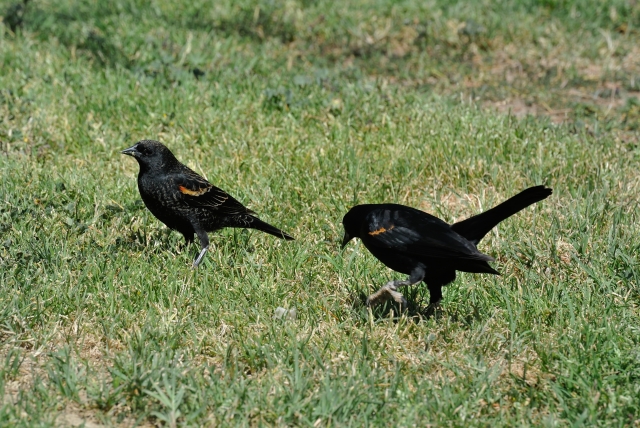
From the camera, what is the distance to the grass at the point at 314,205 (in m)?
4.46

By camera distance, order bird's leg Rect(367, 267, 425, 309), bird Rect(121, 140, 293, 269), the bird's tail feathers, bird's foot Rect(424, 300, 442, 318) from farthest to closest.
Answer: bird Rect(121, 140, 293, 269), bird's foot Rect(424, 300, 442, 318), bird's leg Rect(367, 267, 425, 309), the bird's tail feathers

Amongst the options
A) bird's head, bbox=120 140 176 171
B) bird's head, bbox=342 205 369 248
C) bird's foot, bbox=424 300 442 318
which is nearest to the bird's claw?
bird's foot, bbox=424 300 442 318

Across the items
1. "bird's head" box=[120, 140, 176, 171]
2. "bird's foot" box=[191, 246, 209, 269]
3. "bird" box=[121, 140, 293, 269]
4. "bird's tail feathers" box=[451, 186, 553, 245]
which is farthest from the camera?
"bird's head" box=[120, 140, 176, 171]

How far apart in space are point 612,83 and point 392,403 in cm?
670

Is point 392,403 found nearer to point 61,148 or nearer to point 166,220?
point 166,220

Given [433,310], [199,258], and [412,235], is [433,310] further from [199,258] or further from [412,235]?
[199,258]

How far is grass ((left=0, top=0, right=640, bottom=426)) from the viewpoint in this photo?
446 centimetres

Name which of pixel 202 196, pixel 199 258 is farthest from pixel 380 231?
pixel 202 196

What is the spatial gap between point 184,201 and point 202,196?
0.47 ft

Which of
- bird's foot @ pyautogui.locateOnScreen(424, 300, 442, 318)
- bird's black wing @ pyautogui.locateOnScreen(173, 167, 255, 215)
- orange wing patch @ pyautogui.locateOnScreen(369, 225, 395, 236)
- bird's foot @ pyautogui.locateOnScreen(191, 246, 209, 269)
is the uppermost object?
orange wing patch @ pyautogui.locateOnScreen(369, 225, 395, 236)

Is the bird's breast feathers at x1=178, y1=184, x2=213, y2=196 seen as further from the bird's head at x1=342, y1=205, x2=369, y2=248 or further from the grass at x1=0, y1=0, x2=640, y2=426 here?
the bird's head at x1=342, y1=205, x2=369, y2=248

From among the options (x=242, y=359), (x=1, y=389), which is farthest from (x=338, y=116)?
(x=1, y=389)

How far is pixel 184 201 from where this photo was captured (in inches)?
253

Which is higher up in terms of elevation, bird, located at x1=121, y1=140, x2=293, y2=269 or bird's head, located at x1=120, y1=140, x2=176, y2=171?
bird's head, located at x1=120, y1=140, x2=176, y2=171
